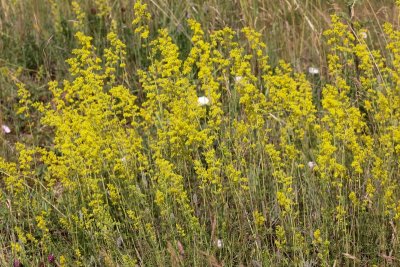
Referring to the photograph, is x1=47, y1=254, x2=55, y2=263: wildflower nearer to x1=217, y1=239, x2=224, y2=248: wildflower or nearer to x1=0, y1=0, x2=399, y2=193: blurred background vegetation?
x1=217, y1=239, x2=224, y2=248: wildflower

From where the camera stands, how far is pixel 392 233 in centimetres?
273

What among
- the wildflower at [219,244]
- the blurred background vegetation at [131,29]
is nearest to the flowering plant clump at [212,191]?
the wildflower at [219,244]

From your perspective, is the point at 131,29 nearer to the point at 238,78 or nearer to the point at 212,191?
the point at 238,78

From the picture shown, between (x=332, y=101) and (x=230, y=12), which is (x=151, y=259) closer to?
(x=332, y=101)

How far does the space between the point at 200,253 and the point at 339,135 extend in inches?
26.3

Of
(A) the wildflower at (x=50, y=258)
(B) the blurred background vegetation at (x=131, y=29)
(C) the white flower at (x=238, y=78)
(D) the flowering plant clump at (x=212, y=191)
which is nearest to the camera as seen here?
(D) the flowering plant clump at (x=212, y=191)

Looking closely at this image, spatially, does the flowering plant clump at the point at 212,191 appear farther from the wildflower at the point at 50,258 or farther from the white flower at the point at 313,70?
the white flower at the point at 313,70

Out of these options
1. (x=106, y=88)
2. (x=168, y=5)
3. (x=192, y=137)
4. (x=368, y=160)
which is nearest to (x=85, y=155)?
(x=192, y=137)

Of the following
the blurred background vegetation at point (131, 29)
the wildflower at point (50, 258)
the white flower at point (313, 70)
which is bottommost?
the wildflower at point (50, 258)

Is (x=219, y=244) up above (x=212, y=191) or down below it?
below

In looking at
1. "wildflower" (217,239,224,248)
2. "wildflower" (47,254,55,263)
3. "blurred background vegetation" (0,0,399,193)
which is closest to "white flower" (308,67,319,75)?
"blurred background vegetation" (0,0,399,193)

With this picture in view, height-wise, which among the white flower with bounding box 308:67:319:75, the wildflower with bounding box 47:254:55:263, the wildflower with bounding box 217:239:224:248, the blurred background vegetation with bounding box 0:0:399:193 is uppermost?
the blurred background vegetation with bounding box 0:0:399:193

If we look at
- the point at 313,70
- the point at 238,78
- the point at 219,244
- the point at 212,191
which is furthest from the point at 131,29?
the point at 219,244

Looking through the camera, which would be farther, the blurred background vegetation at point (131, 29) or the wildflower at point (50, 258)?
the blurred background vegetation at point (131, 29)
